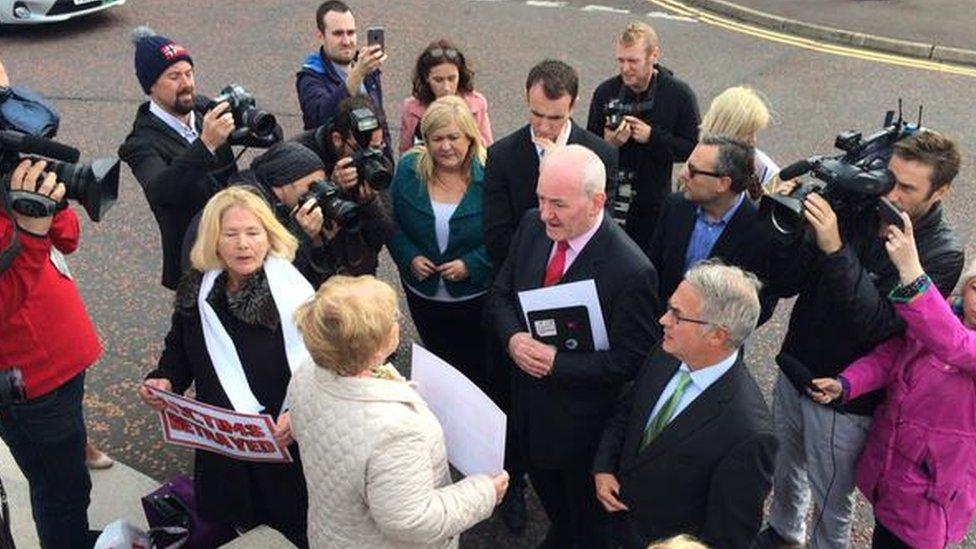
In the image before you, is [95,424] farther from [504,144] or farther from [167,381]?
[504,144]

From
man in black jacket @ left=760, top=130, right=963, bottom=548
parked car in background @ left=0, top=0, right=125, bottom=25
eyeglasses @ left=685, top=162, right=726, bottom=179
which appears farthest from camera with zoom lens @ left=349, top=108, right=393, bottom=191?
parked car in background @ left=0, top=0, right=125, bottom=25

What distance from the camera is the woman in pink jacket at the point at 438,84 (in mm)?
4859

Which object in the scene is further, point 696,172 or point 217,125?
point 217,125

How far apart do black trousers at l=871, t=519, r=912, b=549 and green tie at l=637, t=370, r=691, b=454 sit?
109 cm

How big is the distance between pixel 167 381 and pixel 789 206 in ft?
7.97

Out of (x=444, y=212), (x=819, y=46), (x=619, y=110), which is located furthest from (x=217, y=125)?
(x=819, y=46)

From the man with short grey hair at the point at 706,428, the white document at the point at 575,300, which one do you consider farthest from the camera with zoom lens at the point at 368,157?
the man with short grey hair at the point at 706,428

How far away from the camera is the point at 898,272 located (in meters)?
3.01

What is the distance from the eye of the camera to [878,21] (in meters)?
11.6

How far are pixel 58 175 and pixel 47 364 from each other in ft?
2.44

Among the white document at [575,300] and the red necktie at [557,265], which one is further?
the red necktie at [557,265]

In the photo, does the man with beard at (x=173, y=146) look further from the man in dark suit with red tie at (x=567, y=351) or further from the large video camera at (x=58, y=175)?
the man in dark suit with red tie at (x=567, y=351)

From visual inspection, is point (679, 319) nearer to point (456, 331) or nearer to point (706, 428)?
point (706, 428)

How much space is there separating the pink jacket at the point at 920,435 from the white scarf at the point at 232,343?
2010 mm
